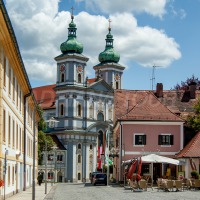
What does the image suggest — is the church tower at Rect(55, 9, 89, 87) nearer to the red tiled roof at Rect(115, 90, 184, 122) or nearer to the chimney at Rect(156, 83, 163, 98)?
the chimney at Rect(156, 83, 163, 98)

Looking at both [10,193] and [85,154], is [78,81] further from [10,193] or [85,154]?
[10,193]

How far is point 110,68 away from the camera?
405 ft

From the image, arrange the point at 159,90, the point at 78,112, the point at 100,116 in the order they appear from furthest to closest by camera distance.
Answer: the point at 100,116 < the point at 78,112 < the point at 159,90

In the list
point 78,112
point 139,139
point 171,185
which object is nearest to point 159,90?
point 139,139

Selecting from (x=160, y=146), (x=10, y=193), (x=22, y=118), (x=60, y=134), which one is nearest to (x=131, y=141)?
(x=160, y=146)

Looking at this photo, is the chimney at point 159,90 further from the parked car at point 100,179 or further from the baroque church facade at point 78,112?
the baroque church facade at point 78,112

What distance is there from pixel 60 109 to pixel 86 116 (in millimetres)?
5319

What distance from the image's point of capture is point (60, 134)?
339ft

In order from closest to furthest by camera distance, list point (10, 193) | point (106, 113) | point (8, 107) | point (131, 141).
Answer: point (8, 107) < point (10, 193) < point (131, 141) < point (106, 113)

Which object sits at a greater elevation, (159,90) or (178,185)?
(159,90)

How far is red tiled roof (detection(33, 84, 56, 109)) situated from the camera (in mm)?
119669

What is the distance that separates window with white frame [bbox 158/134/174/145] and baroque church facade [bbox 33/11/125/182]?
47.7 m

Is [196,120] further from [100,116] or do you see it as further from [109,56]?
[109,56]

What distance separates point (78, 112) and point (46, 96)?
22362 millimetres
